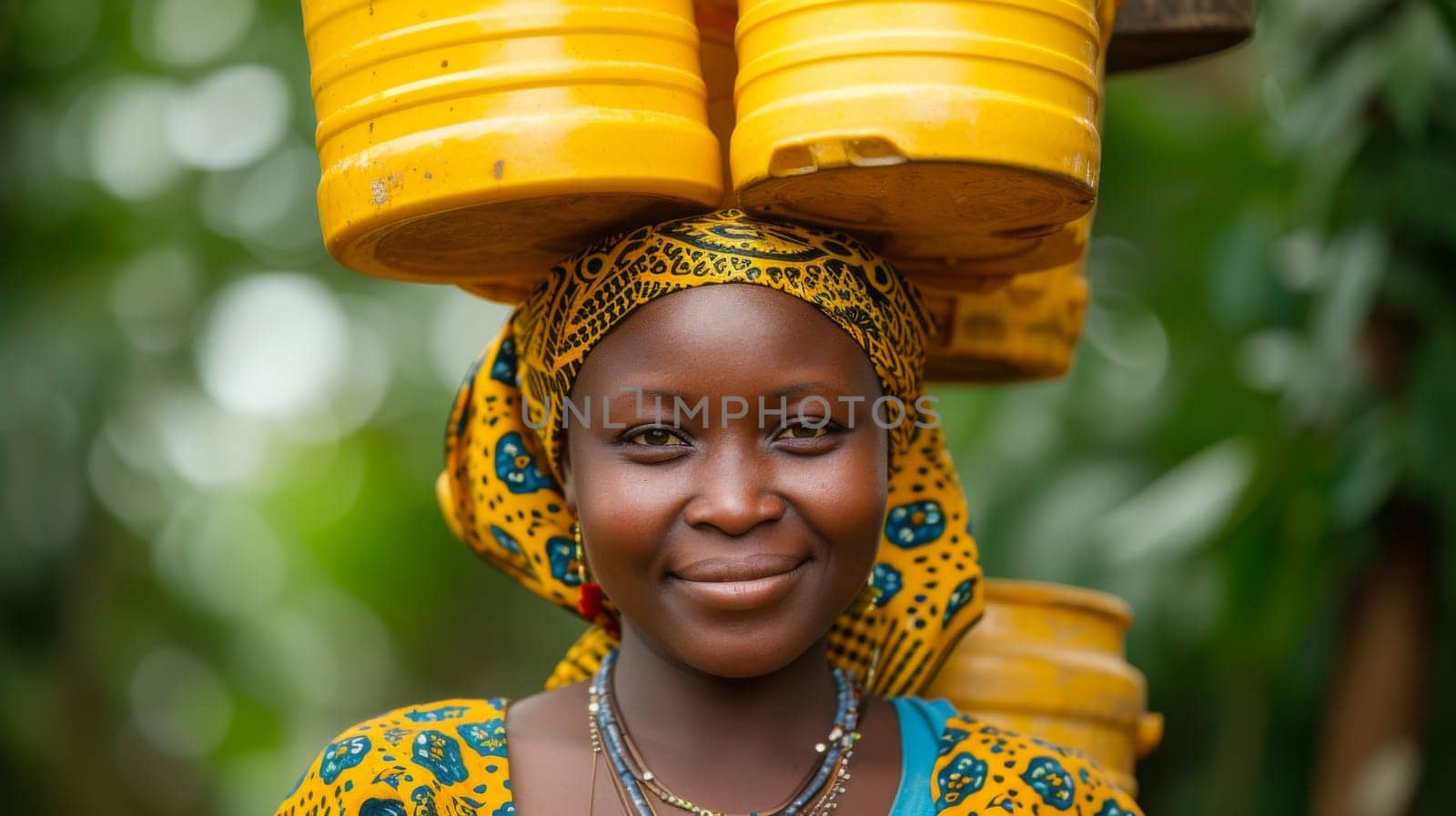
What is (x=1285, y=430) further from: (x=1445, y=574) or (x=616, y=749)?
→ (x=616, y=749)

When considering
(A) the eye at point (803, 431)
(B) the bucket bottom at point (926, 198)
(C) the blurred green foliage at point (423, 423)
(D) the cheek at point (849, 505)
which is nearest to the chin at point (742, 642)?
(D) the cheek at point (849, 505)

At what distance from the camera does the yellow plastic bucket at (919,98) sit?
7.30 ft

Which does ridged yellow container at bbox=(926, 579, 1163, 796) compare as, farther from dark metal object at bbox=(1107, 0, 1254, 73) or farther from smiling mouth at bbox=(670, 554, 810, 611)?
dark metal object at bbox=(1107, 0, 1254, 73)

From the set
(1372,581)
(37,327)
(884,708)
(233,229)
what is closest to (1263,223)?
(1372,581)

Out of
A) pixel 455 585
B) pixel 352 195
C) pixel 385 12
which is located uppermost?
pixel 385 12

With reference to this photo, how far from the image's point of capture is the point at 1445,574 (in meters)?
4.95

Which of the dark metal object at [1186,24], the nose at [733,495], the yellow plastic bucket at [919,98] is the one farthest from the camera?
the dark metal object at [1186,24]

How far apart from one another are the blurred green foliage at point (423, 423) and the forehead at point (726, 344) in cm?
278

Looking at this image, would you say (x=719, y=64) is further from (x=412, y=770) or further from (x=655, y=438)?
(x=412, y=770)

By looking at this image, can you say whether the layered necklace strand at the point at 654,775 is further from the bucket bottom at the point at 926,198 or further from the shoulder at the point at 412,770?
the bucket bottom at the point at 926,198

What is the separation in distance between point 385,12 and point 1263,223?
374cm

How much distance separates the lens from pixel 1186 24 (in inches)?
130

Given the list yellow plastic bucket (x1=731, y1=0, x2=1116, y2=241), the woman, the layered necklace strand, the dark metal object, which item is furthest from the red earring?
the dark metal object

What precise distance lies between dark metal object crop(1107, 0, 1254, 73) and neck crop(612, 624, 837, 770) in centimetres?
149
